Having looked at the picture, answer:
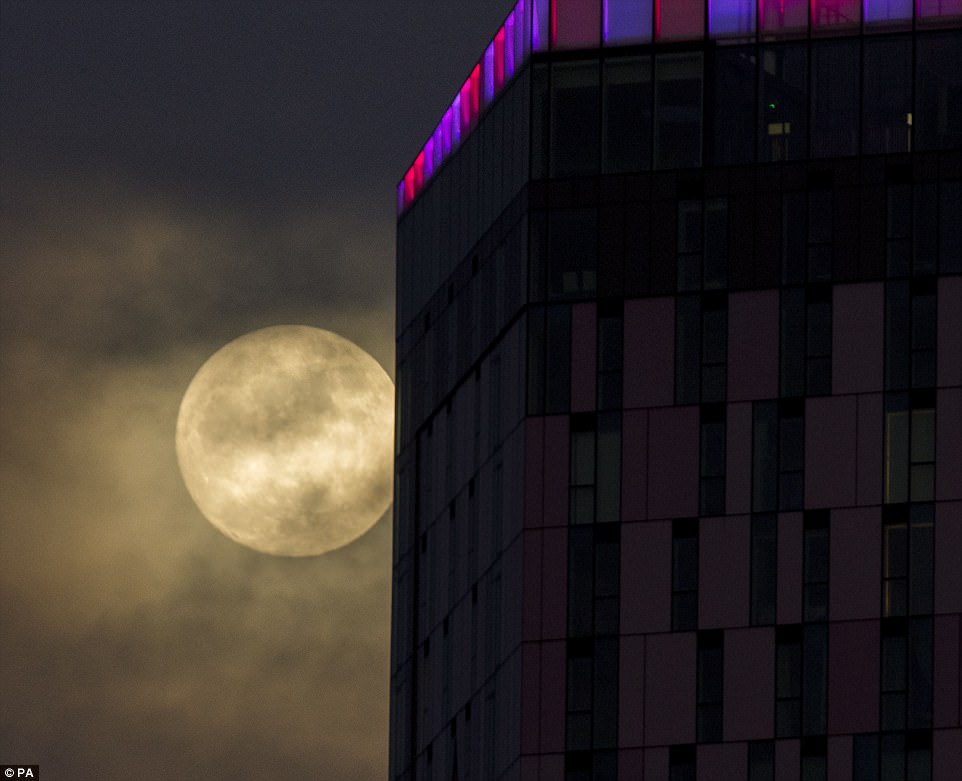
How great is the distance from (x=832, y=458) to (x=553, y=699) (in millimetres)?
14928

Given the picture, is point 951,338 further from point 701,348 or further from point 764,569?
point 764,569

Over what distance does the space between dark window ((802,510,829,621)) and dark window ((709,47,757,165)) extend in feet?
49.6

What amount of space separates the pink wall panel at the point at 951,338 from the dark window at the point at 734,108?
32.8 ft

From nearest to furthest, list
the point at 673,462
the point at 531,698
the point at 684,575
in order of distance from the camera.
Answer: the point at 684,575, the point at 673,462, the point at 531,698

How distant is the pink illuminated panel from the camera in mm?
162625

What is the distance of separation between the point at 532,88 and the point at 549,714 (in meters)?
26.2

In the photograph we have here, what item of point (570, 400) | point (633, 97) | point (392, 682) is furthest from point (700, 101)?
point (392, 682)

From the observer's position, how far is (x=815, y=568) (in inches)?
6171

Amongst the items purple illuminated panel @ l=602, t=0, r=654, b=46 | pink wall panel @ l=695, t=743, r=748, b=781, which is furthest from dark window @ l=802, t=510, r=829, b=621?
purple illuminated panel @ l=602, t=0, r=654, b=46

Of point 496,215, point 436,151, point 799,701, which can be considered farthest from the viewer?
point 436,151

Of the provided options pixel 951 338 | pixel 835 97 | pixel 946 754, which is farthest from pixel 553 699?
pixel 835 97

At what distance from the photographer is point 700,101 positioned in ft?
527

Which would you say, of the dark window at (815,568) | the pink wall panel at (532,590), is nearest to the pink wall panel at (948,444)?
the dark window at (815,568)

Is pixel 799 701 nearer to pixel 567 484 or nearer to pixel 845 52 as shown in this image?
pixel 567 484
